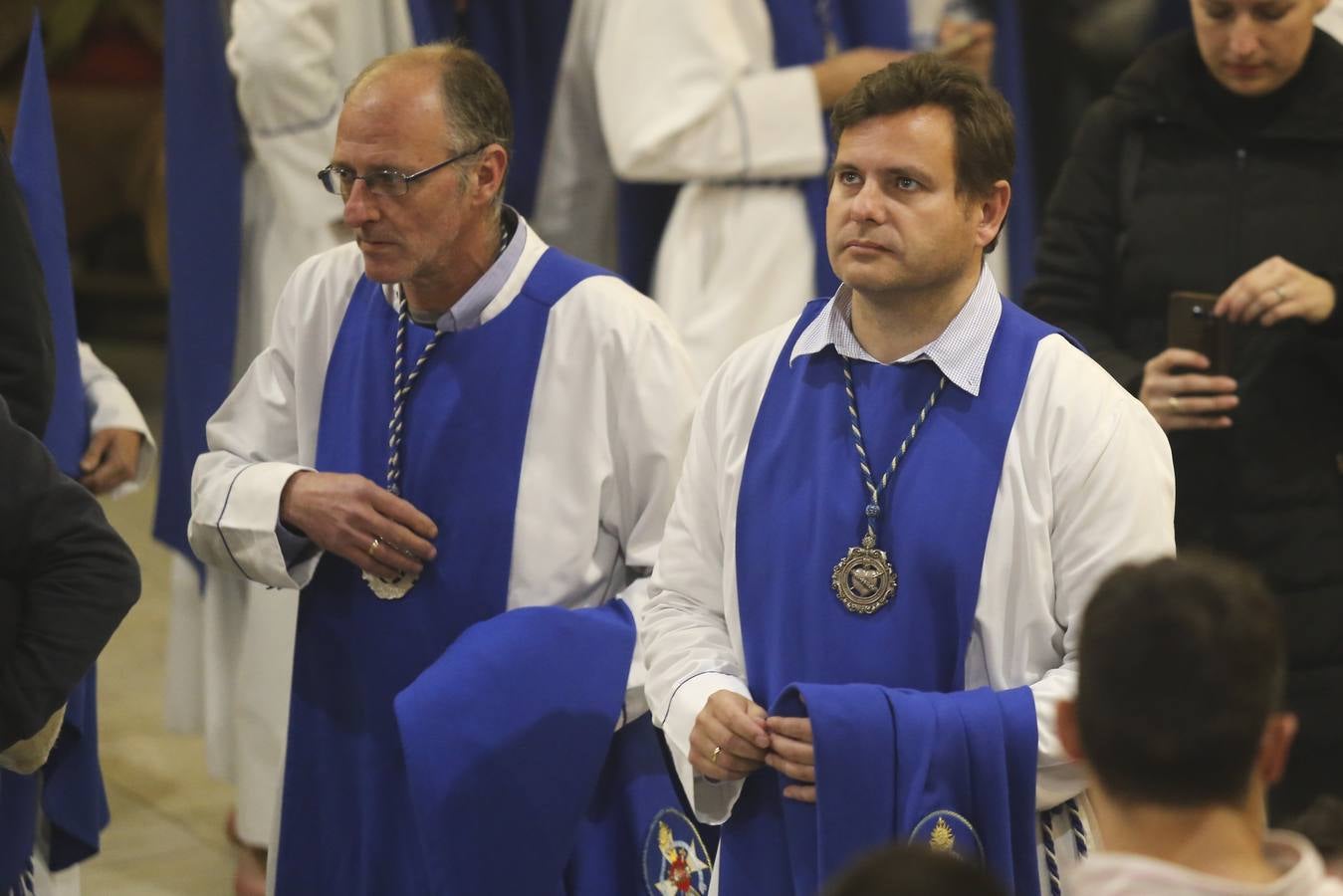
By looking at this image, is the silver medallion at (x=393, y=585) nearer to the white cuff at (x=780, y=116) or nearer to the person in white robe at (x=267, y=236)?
the person in white robe at (x=267, y=236)

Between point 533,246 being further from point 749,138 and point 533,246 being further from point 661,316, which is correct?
point 749,138

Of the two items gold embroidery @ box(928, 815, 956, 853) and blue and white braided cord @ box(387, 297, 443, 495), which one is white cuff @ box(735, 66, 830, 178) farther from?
gold embroidery @ box(928, 815, 956, 853)

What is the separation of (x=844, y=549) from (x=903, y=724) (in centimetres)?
27

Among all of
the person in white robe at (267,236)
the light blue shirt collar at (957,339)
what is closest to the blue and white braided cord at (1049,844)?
the light blue shirt collar at (957,339)

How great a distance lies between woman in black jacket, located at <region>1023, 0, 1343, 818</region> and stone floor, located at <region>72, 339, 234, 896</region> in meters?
2.43

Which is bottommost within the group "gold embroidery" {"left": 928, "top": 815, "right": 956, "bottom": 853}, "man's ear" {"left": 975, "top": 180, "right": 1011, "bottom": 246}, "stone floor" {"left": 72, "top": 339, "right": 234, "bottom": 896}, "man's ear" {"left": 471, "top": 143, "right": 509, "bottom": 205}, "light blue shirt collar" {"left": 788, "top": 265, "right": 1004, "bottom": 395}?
"stone floor" {"left": 72, "top": 339, "right": 234, "bottom": 896}

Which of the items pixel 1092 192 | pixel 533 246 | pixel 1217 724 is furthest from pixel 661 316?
pixel 1217 724

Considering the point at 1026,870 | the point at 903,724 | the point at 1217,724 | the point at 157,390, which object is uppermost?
the point at 1217,724

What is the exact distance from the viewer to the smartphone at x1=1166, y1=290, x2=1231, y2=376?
135 inches

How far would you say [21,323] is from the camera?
9.94 feet

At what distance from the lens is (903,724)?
244 cm

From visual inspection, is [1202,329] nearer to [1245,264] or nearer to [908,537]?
[1245,264]

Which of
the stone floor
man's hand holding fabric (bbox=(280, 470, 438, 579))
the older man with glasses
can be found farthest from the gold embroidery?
the stone floor

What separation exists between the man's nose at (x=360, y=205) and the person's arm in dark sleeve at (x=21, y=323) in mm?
499
